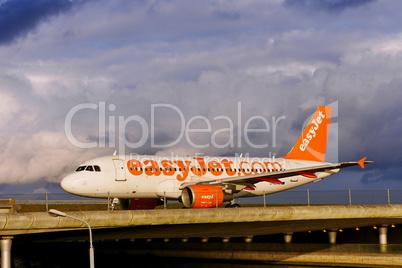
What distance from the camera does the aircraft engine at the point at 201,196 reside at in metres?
38.5

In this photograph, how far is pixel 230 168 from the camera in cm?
4931

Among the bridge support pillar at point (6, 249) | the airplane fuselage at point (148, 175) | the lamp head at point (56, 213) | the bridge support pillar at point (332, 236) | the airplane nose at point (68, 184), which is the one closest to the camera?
the lamp head at point (56, 213)

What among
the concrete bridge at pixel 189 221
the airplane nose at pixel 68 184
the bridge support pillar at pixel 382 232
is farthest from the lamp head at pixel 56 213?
the bridge support pillar at pixel 382 232

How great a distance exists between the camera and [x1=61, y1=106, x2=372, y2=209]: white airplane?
132 ft

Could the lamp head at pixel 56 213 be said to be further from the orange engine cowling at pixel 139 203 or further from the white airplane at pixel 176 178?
the orange engine cowling at pixel 139 203

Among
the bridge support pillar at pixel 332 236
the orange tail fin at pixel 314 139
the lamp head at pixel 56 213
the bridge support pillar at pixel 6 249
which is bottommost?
the bridge support pillar at pixel 332 236

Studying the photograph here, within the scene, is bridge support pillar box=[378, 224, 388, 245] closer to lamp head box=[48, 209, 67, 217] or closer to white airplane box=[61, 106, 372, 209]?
white airplane box=[61, 106, 372, 209]

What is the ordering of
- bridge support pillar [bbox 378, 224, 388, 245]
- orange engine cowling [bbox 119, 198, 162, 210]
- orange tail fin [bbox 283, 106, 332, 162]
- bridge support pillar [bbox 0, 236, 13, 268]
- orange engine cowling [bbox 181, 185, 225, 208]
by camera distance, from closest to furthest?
1. bridge support pillar [bbox 0, 236, 13, 268]
2. orange engine cowling [bbox 181, 185, 225, 208]
3. orange engine cowling [bbox 119, 198, 162, 210]
4. bridge support pillar [bbox 378, 224, 388, 245]
5. orange tail fin [bbox 283, 106, 332, 162]

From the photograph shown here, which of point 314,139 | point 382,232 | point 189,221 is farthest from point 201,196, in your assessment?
point 314,139

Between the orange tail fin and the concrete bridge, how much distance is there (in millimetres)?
12856

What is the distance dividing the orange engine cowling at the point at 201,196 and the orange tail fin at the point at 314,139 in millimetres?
19206

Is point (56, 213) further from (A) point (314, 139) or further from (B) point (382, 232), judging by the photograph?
(A) point (314, 139)

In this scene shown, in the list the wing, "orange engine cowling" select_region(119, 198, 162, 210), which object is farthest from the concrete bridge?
"orange engine cowling" select_region(119, 198, 162, 210)

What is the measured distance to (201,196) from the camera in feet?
127
